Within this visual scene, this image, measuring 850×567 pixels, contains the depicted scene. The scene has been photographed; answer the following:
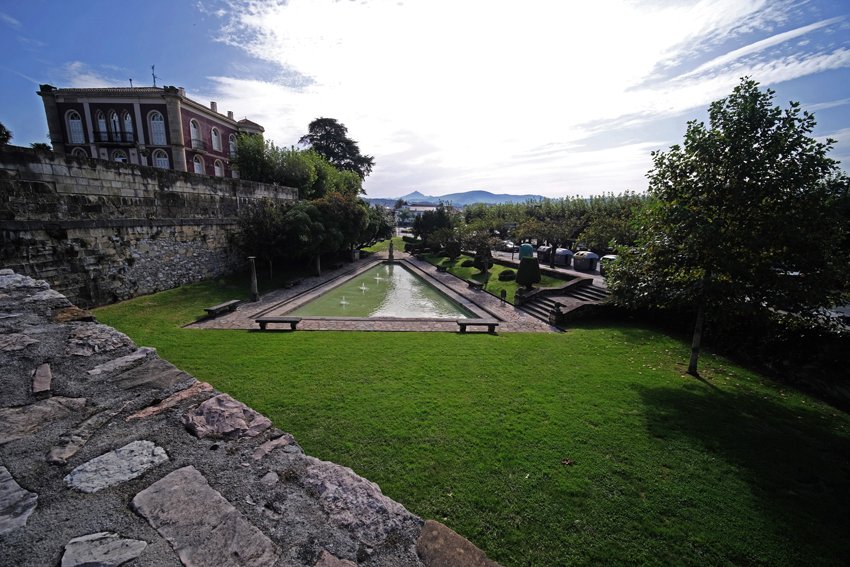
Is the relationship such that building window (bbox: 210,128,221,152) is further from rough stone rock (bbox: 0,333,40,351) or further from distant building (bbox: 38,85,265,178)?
rough stone rock (bbox: 0,333,40,351)

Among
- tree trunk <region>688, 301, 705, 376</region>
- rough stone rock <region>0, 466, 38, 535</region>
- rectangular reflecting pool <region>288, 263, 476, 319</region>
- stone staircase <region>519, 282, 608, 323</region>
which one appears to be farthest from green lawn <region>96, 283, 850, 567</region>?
rectangular reflecting pool <region>288, 263, 476, 319</region>

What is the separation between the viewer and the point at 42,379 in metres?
2.62

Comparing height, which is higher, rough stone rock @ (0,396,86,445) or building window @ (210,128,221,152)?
building window @ (210,128,221,152)

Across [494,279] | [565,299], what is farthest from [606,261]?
[494,279]

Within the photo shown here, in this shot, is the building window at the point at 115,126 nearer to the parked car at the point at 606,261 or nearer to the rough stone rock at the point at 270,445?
the parked car at the point at 606,261

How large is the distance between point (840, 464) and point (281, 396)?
29.7 ft

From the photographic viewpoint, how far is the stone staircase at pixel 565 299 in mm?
14548

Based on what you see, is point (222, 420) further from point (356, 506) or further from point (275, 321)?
point (275, 321)

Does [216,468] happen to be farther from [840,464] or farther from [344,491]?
[840,464]

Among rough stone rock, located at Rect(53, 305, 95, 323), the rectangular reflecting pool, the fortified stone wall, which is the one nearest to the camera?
rough stone rock, located at Rect(53, 305, 95, 323)

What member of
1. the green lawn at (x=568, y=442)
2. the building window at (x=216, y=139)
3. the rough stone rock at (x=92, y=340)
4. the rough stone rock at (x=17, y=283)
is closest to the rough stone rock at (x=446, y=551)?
the green lawn at (x=568, y=442)

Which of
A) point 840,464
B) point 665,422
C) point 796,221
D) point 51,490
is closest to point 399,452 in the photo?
point 51,490

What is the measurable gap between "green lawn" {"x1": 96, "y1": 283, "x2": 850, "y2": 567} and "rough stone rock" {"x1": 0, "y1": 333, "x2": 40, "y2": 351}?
124 inches

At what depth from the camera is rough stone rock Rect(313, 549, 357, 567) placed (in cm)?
177
